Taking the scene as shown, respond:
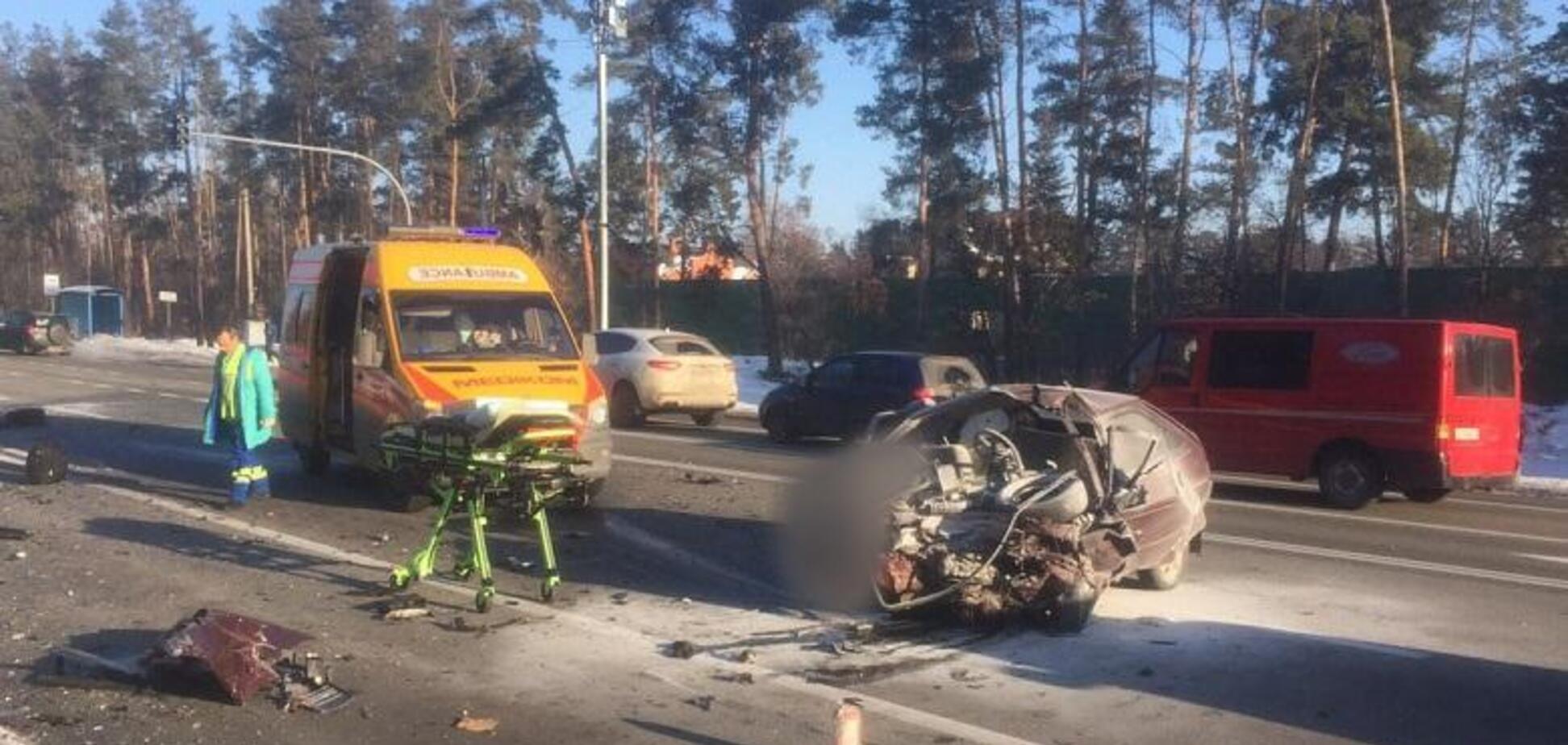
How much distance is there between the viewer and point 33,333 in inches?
1941

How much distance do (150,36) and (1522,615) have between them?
6919cm

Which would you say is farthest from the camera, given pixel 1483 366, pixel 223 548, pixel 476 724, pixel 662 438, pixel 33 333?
pixel 33 333

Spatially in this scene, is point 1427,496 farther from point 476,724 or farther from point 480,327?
point 476,724

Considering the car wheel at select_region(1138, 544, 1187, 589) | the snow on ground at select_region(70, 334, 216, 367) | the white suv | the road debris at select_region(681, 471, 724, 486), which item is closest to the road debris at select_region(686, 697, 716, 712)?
the car wheel at select_region(1138, 544, 1187, 589)

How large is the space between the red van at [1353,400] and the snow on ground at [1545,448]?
4.05m

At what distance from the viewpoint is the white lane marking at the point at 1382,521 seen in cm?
1415

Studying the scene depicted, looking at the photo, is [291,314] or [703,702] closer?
[703,702]

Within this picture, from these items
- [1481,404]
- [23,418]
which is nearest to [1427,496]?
[1481,404]

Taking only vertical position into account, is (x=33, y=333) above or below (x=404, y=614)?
above

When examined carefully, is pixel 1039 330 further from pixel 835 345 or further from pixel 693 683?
pixel 693 683

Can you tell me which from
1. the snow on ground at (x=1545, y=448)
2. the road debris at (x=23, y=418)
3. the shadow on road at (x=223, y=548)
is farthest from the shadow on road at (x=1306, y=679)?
the road debris at (x=23, y=418)

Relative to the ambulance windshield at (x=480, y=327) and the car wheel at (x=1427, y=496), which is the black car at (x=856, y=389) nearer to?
the car wheel at (x=1427, y=496)

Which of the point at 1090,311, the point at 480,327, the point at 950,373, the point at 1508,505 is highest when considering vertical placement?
the point at 1090,311

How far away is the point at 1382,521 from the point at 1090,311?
22123 millimetres
